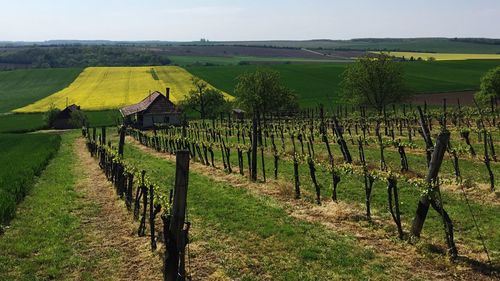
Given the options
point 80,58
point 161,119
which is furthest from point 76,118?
point 80,58

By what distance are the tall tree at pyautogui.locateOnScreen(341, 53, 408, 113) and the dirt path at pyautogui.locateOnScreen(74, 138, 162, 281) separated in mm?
40550

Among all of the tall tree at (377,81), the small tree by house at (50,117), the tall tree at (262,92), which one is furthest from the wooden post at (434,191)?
the small tree by house at (50,117)

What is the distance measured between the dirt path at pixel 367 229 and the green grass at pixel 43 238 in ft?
22.9

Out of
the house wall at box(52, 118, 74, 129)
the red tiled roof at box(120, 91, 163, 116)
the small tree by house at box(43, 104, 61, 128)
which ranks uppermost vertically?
the red tiled roof at box(120, 91, 163, 116)

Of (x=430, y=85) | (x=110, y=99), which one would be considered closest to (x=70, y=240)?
(x=110, y=99)

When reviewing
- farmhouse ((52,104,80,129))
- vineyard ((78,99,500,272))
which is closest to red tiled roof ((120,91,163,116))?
farmhouse ((52,104,80,129))

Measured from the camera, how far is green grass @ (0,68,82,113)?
94.2m

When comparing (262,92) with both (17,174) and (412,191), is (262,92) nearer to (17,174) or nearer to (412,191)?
(17,174)

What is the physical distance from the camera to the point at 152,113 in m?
65.6

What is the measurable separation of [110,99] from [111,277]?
8118 cm

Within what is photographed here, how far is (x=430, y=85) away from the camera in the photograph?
92188mm

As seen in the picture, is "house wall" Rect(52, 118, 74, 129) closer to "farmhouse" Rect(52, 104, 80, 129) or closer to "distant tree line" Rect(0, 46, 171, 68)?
"farmhouse" Rect(52, 104, 80, 129)

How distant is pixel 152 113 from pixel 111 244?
53654mm

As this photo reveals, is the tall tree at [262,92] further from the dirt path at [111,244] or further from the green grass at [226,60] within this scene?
the green grass at [226,60]
